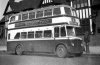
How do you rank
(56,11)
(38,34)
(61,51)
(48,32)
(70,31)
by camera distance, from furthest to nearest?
1. (38,34)
2. (48,32)
3. (56,11)
4. (70,31)
5. (61,51)

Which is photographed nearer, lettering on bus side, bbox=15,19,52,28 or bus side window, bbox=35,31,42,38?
lettering on bus side, bbox=15,19,52,28

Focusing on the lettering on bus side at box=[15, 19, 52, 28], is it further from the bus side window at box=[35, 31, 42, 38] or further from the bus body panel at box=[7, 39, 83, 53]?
the bus body panel at box=[7, 39, 83, 53]

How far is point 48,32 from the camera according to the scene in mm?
9320

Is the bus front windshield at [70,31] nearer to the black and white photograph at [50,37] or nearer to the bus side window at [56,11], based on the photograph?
the black and white photograph at [50,37]

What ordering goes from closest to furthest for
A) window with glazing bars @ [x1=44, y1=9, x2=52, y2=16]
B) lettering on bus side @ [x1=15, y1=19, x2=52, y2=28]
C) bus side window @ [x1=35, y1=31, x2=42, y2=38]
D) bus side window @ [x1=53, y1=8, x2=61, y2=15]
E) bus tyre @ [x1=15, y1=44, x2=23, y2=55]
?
bus side window @ [x1=53, y1=8, x2=61, y2=15] < window with glazing bars @ [x1=44, y1=9, x2=52, y2=16] < lettering on bus side @ [x1=15, y1=19, x2=52, y2=28] < bus side window @ [x1=35, y1=31, x2=42, y2=38] < bus tyre @ [x1=15, y1=44, x2=23, y2=55]

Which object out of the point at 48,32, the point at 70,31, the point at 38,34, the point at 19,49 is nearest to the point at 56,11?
the point at 48,32

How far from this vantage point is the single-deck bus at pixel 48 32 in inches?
343

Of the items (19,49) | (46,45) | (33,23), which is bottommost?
(19,49)

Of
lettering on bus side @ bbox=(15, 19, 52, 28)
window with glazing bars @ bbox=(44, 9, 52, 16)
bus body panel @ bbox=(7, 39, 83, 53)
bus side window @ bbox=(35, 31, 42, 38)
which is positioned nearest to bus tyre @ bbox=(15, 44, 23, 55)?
bus body panel @ bbox=(7, 39, 83, 53)

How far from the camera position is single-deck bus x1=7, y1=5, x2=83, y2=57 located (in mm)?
8703

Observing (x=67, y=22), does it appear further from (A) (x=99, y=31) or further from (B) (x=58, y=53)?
(A) (x=99, y=31)

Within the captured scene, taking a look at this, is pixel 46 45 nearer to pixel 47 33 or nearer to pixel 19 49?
pixel 47 33

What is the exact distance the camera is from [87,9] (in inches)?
579

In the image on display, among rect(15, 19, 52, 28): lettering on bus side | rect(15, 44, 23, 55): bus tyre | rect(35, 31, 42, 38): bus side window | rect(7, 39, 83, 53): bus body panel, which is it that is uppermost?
rect(15, 19, 52, 28): lettering on bus side
